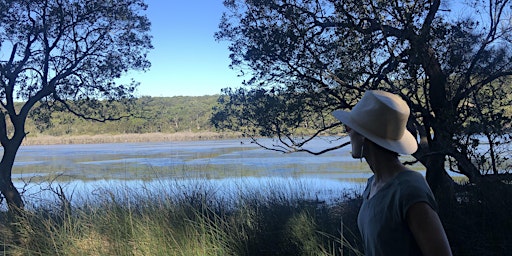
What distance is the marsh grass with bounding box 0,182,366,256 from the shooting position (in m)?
4.81

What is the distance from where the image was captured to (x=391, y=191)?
5.32ft

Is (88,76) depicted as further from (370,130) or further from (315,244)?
(370,130)

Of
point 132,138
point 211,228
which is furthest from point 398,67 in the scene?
point 132,138

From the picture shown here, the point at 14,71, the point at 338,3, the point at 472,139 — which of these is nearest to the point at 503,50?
the point at 472,139

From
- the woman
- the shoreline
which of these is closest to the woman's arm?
the woman

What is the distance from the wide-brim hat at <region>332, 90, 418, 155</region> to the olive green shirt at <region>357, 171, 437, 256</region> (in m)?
0.14

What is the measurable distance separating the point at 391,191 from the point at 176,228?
3970 mm

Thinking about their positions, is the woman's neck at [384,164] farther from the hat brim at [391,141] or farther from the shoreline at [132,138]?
the shoreline at [132,138]

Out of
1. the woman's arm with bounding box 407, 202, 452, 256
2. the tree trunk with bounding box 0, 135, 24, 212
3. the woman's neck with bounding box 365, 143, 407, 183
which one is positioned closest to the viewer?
the woman's arm with bounding box 407, 202, 452, 256

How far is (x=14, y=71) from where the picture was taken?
29.5ft

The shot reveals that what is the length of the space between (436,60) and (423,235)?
211 inches

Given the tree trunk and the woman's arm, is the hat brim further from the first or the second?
the tree trunk

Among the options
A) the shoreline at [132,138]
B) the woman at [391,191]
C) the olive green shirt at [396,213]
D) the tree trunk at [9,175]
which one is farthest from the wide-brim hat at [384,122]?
the shoreline at [132,138]

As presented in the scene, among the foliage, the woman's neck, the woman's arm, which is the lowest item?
the foliage
